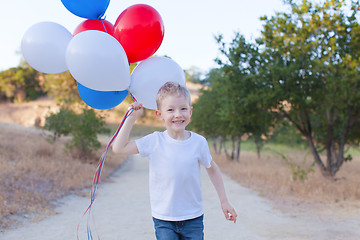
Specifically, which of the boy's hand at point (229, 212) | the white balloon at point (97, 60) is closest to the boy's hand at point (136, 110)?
the white balloon at point (97, 60)

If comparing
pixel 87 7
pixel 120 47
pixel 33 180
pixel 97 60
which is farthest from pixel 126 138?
pixel 33 180

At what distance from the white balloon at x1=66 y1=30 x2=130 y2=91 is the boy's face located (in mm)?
576

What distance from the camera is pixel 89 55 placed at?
2.79 metres

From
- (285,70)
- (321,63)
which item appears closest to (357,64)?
(321,63)

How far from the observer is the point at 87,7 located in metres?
3.37

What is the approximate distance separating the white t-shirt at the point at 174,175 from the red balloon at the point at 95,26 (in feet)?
4.76

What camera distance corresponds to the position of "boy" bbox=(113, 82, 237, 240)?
8.25 ft

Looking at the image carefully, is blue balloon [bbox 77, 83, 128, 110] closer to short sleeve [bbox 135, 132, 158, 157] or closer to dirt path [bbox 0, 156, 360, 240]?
short sleeve [bbox 135, 132, 158, 157]

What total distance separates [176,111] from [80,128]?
39.0ft

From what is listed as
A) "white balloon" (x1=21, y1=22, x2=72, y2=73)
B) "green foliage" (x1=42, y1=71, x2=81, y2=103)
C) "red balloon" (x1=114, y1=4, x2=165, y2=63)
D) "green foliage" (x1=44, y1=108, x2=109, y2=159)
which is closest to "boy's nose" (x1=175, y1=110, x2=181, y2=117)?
"red balloon" (x1=114, y1=4, x2=165, y2=63)

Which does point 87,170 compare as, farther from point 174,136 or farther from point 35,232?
point 174,136

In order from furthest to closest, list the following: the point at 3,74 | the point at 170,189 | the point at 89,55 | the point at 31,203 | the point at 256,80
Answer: the point at 3,74 → the point at 256,80 → the point at 31,203 → the point at 89,55 → the point at 170,189

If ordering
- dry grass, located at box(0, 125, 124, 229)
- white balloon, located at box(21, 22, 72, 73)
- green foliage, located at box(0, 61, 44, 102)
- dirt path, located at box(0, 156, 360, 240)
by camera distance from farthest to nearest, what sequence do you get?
green foliage, located at box(0, 61, 44, 102), dry grass, located at box(0, 125, 124, 229), dirt path, located at box(0, 156, 360, 240), white balloon, located at box(21, 22, 72, 73)

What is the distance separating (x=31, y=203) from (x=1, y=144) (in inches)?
236
